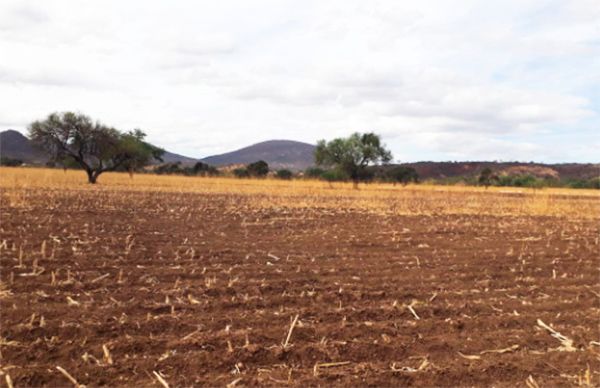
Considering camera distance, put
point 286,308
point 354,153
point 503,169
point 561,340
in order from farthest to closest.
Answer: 1. point 503,169
2. point 354,153
3. point 286,308
4. point 561,340

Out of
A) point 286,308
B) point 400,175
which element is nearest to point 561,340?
point 286,308

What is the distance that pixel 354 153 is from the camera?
47.4m

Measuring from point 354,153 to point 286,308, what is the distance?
42363mm

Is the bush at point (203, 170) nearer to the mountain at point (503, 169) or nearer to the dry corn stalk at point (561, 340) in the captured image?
the mountain at point (503, 169)

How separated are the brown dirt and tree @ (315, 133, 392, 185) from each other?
36.6 m

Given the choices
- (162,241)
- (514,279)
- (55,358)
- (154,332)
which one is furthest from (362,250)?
(55,358)

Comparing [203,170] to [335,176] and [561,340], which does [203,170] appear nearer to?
[335,176]

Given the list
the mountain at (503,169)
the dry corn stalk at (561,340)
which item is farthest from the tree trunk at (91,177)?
the mountain at (503,169)

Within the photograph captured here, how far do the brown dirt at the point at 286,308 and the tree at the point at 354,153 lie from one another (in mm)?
36598

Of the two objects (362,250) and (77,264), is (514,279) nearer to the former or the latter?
(362,250)

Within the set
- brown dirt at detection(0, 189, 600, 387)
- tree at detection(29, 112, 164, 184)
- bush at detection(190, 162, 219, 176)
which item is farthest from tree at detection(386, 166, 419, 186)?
brown dirt at detection(0, 189, 600, 387)

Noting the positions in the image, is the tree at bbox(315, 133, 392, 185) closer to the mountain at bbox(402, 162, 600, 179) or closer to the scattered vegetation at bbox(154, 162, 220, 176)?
the scattered vegetation at bbox(154, 162, 220, 176)

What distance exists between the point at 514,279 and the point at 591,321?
1860 millimetres

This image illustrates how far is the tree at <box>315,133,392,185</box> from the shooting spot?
47406mm
